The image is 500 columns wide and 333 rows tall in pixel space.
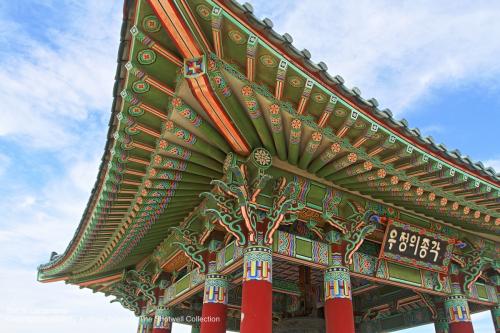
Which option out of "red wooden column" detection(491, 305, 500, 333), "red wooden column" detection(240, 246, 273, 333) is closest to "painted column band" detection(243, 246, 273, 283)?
"red wooden column" detection(240, 246, 273, 333)

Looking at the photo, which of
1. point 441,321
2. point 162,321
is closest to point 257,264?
point 162,321

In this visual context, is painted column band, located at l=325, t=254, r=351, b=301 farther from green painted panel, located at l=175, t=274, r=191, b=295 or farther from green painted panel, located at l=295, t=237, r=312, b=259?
green painted panel, located at l=175, t=274, r=191, b=295

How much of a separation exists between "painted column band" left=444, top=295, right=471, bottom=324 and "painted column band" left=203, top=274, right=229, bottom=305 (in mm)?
6136

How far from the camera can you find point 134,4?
18.4 feet

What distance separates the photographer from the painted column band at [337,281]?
28.1 feet

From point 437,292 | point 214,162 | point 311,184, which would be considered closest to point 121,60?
point 214,162

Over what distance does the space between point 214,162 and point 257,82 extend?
238 centimetres

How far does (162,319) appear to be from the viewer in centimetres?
1256

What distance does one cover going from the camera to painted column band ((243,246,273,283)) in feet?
25.0

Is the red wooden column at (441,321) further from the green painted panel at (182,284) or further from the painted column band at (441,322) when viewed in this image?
the green painted panel at (182,284)

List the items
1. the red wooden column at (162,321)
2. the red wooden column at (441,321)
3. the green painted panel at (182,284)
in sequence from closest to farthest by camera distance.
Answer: the green painted panel at (182,284) < the red wooden column at (162,321) < the red wooden column at (441,321)

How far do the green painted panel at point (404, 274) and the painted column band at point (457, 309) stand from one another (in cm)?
130

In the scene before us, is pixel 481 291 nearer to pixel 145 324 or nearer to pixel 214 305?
pixel 214 305

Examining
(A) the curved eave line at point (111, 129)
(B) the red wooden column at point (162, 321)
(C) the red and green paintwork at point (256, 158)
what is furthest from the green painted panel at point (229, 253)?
(B) the red wooden column at point (162, 321)
